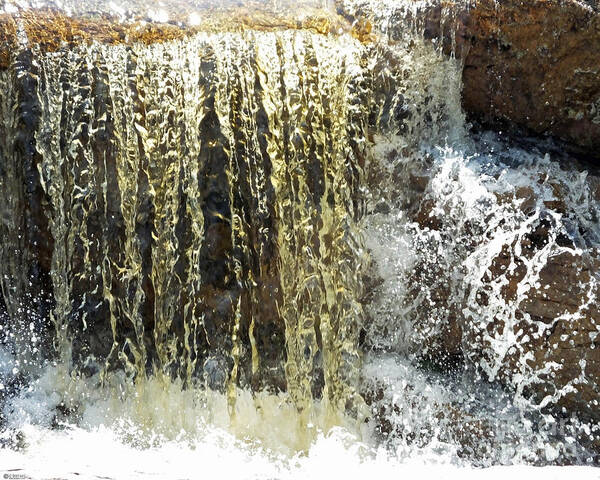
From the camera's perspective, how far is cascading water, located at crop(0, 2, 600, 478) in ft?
10.6

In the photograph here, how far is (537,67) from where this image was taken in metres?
3.37

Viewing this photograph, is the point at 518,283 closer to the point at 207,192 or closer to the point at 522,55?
the point at 522,55

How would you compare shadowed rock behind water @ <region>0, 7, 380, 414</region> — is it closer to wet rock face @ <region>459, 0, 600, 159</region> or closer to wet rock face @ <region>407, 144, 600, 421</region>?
wet rock face @ <region>407, 144, 600, 421</region>

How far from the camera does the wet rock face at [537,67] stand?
130 inches

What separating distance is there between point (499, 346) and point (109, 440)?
1.77 meters

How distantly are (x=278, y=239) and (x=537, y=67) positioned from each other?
1446 millimetres

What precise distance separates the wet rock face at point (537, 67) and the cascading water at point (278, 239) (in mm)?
121

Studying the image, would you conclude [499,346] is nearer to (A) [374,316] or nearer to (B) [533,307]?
(B) [533,307]

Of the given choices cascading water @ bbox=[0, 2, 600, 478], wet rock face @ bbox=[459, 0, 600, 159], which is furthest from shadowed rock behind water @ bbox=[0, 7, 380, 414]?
wet rock face @ bbox=[459, 0, 600, 159]

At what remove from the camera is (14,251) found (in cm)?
353

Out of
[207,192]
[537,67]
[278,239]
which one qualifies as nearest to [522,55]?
[537,67]

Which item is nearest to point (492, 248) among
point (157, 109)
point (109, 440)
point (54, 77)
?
point (157, 109)

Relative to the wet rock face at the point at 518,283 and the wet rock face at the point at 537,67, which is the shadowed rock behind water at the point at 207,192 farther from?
the wet rock face at the point at 537,67

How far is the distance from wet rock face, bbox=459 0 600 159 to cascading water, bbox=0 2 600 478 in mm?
121
